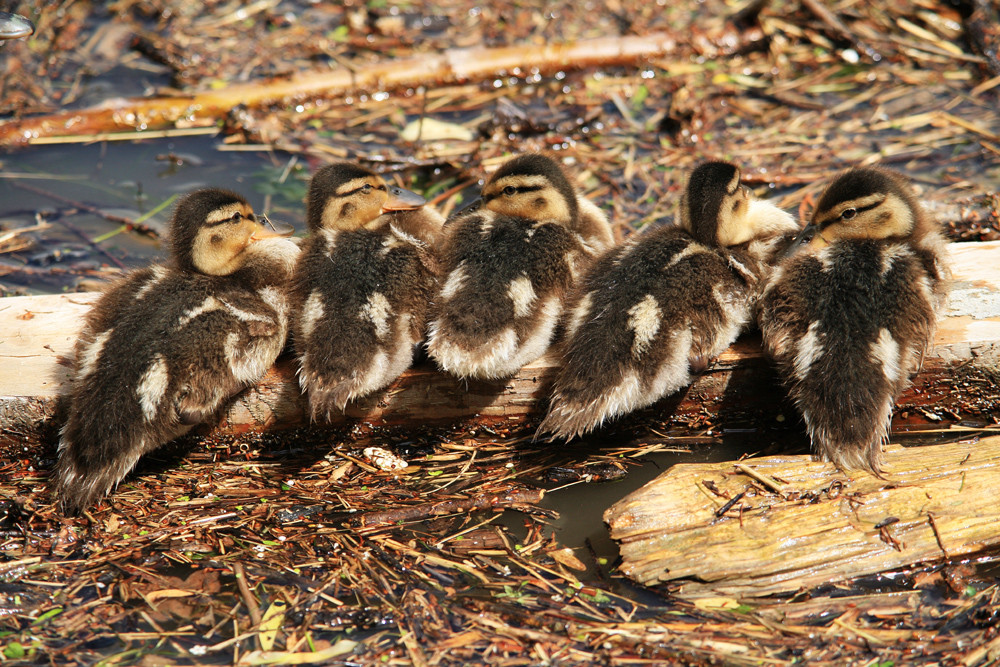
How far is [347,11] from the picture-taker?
7688 mm

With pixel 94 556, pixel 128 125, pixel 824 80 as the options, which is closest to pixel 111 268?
pixel 128 125

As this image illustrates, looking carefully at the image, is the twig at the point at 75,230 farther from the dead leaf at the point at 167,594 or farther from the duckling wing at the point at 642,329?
the duckling wing at the point at 642,329

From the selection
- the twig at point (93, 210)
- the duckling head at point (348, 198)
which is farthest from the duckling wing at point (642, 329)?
the twig at point (93, 210)

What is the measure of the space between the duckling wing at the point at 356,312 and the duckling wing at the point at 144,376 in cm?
29

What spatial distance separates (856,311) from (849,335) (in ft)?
0.34

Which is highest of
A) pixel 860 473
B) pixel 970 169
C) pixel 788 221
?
pixel 788 221

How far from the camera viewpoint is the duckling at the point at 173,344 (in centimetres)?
328

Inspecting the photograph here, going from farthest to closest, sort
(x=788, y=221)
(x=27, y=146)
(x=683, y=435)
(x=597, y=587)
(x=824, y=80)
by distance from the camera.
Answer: (x=824, y=80), (x=27, y=146), (x=788, y=221), (x=683, y=435), (x=597, y=587)

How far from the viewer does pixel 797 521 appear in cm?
311

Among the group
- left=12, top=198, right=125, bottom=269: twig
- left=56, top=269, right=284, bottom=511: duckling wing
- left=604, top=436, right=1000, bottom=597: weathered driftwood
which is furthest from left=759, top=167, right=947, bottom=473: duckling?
left=12, top=198, right=125, bottom=269: twig

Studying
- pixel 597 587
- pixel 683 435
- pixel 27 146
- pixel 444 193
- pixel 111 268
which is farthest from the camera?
pixel 27 146

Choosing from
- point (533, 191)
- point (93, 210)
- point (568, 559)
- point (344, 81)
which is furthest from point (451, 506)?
point (344, 81)

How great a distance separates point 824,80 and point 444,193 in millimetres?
3136

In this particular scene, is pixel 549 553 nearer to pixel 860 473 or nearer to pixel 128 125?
pixel 860 473
